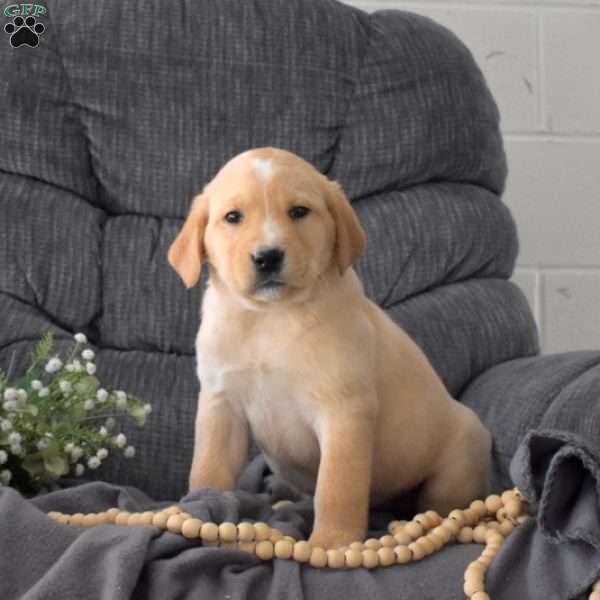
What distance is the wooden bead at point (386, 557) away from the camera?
130cm

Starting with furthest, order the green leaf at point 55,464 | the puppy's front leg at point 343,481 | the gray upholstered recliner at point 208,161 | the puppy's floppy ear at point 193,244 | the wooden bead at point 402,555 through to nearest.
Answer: the gray upholstered recliner at point 208,161, the green leaf at point 55,464, the puppy's floppy ear at point 193,244, the puppy's front leg at point 343,481, the wooden bead at point 402,555

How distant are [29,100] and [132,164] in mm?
237

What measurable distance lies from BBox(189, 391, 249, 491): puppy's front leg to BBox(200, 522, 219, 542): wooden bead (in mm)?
271

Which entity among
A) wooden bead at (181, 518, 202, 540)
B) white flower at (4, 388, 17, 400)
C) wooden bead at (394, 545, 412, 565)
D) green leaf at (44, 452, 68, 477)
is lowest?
green leaf at (44, 452, 68, 477)

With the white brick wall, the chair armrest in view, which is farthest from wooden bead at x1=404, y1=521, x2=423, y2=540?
the white brick wall

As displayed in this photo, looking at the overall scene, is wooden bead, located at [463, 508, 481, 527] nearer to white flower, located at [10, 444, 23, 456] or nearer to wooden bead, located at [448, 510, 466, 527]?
wooden bead, located at [448, 510, 466, 527]

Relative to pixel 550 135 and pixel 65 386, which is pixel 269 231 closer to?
pixel 65 386

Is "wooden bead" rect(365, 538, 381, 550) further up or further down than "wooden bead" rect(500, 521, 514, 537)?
further up

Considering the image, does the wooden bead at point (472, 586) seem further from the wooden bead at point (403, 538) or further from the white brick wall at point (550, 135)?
the white brick wall at point (550, 135)

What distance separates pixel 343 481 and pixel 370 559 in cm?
16

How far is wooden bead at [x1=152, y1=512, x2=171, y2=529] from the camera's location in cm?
131

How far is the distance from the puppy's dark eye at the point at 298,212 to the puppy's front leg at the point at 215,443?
30cm

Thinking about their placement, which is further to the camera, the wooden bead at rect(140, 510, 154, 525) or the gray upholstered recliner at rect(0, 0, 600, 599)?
the gray upholstered recliner at rect(0, 0, 600, 599)

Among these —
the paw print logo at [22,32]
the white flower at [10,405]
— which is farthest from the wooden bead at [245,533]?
the paw print logo at [22,32]
